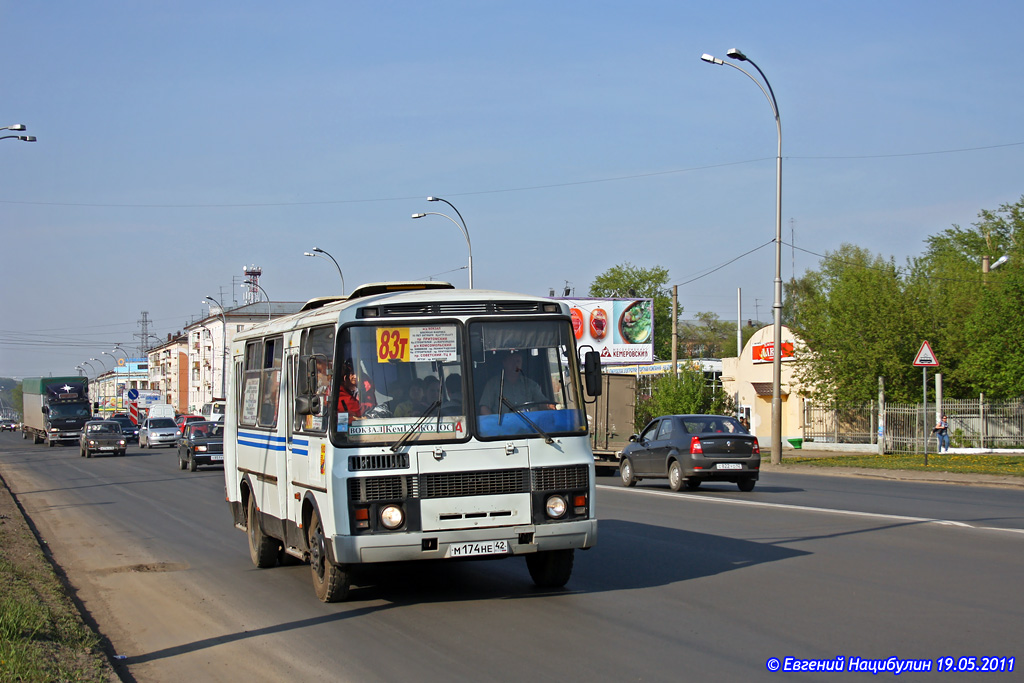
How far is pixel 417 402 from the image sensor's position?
8469mm

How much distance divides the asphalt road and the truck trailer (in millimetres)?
50507

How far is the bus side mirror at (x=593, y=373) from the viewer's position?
8.79 meters

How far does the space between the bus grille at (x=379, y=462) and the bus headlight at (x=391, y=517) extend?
32cm

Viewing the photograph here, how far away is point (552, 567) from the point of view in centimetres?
927

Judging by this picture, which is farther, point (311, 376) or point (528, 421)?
point (311, 376)

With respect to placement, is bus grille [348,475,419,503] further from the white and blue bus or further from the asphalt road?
the asphalt road

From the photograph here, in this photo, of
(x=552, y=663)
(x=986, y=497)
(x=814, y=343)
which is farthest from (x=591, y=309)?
(x=552, y=663)

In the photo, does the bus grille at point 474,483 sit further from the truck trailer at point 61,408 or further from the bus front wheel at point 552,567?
the truck trailer at point 61,408

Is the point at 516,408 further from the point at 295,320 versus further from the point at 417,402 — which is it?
the point at 295,320

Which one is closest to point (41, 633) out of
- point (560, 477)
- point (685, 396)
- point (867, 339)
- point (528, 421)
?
point (528, 421)

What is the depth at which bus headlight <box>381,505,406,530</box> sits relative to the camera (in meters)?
→ 8.21

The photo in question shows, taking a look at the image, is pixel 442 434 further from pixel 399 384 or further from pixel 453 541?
pixel 453 541

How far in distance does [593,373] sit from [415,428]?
1.66 meters

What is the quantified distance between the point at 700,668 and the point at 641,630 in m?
1.15
